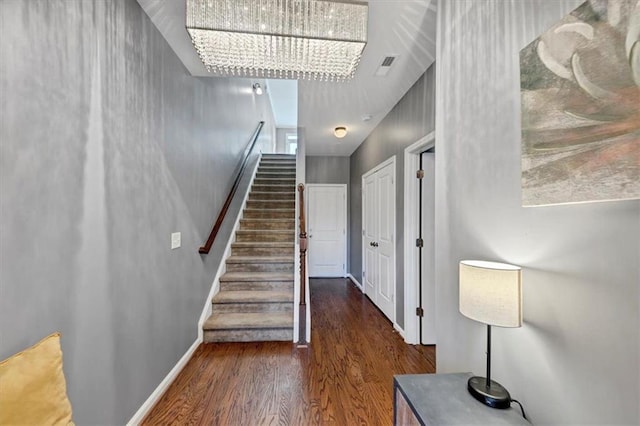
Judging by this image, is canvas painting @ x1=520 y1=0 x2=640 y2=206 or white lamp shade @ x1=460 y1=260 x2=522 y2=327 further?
white lamp shade @ x1=460 y1=260 x2=522 y2=327

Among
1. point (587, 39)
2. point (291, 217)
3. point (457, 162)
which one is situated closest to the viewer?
point (587, 39)

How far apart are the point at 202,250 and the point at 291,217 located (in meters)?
1.87

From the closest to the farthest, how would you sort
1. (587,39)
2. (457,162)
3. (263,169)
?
(587,39) → (457,162) → (263,169)

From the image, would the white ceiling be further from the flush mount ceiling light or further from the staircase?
the staircase

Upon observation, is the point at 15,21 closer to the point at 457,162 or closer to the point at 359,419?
the point at 457,162

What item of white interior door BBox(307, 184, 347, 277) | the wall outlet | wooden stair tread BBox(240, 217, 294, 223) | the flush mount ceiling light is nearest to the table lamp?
the wall outlet

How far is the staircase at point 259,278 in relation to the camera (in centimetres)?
287

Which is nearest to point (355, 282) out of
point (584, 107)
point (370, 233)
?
point (370, 233)

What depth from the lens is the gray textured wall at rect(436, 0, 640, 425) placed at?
2.68 ft

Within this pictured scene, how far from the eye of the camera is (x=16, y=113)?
0.99 metres

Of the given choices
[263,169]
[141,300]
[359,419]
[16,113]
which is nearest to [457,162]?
[359,419]

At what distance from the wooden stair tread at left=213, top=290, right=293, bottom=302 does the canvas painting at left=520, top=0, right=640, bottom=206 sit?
2541 millimetres

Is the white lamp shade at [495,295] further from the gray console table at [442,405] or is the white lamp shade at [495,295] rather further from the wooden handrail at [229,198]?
the wooden handrail at [229,198]

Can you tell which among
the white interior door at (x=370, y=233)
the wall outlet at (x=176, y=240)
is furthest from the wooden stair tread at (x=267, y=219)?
the wall outlet at (x=176, y=240)
